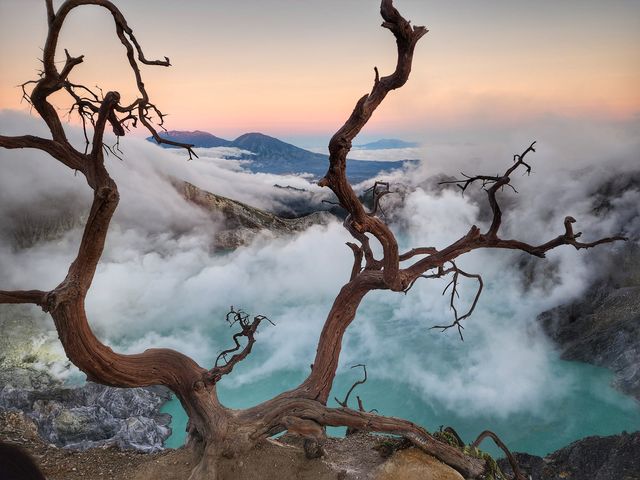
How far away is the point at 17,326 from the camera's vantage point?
2566 cm

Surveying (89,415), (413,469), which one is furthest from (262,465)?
(89,415)

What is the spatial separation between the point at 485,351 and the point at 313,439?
107ft

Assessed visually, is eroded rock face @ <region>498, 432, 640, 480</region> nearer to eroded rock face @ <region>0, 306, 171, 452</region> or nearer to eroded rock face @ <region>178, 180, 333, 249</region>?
eroded rock face @ <region>0, 306, 171, 452</region>

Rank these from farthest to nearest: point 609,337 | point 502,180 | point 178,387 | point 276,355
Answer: point 276,355 < point 609,337 < point 178,387 < point 502,180

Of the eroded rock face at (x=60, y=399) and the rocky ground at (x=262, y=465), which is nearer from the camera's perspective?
the rocky ground at (x=262, y=465)

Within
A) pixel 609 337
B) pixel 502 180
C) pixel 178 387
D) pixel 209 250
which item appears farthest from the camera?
pixel 209 250

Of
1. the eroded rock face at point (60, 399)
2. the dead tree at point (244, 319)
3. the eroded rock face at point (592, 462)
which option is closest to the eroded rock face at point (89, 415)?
the eroded rock face at point (60, 399)

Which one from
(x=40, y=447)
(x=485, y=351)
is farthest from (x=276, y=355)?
(x=40, y=447)

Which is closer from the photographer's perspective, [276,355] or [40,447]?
[40,447]

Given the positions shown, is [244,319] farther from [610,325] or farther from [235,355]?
[610,325]

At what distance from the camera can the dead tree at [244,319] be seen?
462cm

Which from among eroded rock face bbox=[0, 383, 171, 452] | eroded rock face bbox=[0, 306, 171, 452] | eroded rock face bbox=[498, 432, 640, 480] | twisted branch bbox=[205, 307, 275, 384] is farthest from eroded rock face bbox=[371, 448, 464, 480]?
eroded rock face bbox=[0, 383, 171, 452]

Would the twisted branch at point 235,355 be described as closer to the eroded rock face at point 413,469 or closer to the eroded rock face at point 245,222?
the eroded rock face at point 413,469

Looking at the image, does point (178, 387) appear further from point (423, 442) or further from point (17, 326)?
point (17, 326)
